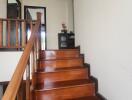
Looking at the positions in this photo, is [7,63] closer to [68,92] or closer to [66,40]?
[68,92]

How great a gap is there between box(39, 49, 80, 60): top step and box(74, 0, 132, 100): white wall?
44cm

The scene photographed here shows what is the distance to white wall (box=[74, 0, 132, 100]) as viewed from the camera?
1.66 meters

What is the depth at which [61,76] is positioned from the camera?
2672 mm

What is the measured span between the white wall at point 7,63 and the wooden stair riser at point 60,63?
686mm

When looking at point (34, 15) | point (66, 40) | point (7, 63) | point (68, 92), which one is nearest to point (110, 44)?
point (68, 92)

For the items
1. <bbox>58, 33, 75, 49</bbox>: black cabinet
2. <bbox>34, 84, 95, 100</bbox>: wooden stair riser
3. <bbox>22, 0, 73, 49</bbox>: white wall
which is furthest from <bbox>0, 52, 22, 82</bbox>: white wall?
<bbox>22, 0, 73, 49</bbox>: white wall

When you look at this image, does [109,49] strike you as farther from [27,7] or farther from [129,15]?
[27,7]

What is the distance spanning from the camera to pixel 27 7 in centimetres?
562

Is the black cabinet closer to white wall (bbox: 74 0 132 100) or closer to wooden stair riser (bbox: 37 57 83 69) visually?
wooden stair riser (bbox: 37 57 83 69)

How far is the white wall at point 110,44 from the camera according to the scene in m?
1.66

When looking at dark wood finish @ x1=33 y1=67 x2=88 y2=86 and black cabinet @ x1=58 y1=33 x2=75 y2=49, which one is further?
black cabinet @ x1=58 y1=33 x2=75 y2=49

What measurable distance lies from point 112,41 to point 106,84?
26.5 inches

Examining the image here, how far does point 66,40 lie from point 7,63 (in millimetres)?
2619

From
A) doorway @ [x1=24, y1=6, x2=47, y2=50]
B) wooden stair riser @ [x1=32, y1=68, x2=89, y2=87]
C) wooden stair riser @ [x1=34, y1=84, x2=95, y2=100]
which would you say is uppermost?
doorway @ [x1=24, y1=6, x2=47, y2=50]
